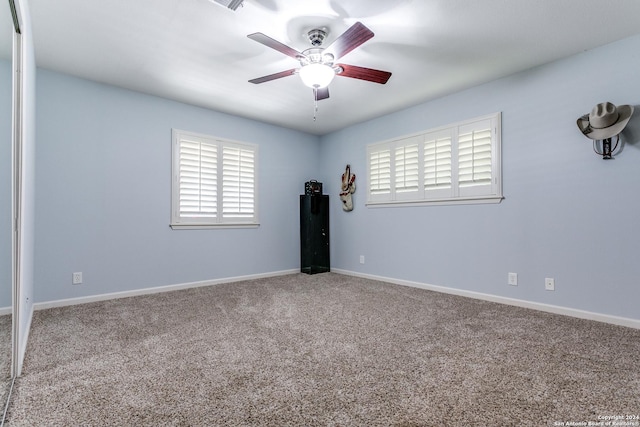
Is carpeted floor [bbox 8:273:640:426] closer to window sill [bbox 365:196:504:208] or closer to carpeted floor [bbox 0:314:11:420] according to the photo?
carpeted floor [bbox 0:314:11:420]

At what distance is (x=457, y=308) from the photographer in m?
3.16

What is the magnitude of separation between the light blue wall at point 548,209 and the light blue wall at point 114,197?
→ 2.62m

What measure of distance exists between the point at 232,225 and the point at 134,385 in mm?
2949

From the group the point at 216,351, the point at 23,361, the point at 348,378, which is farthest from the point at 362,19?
the point at 23,361

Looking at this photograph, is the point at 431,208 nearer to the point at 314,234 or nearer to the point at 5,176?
the point at 314,234

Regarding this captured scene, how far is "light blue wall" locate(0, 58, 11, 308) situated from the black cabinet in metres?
3.73

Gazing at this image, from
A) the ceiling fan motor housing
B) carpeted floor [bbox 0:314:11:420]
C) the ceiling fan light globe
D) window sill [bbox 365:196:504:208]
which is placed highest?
the ceiling fan motor housing

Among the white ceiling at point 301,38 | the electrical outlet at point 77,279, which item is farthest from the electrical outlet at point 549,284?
the electrical outlet at point 77,279

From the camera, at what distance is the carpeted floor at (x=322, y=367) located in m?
1.44

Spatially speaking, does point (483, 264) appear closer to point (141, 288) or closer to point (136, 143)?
point (141, 288)

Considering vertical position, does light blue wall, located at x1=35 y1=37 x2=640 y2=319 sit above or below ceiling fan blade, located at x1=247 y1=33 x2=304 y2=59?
below

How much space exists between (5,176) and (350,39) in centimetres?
205

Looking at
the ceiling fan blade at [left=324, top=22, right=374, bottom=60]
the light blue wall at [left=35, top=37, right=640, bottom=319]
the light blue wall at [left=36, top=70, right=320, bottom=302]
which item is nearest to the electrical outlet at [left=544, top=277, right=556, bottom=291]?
the light blue wall at [left=35, top=37, right=640, bottom=319]

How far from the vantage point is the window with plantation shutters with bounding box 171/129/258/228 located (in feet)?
13.3
